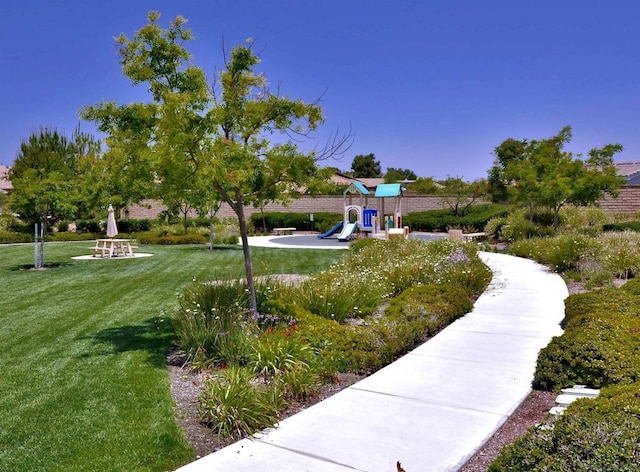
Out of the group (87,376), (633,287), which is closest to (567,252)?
(633,287)

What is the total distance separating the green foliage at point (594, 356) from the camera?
4844 mm

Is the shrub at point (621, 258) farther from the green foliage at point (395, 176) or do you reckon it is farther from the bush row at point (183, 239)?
the green foliage at point (395, 176)

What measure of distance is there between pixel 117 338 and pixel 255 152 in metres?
3.06

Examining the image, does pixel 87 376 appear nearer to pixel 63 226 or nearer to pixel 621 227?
pixel 621 227

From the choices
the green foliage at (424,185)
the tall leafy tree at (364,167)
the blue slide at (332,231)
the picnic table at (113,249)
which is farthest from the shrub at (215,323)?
the tall leafy tree at (364,167)

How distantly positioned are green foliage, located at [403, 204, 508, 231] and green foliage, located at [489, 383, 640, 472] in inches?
1059

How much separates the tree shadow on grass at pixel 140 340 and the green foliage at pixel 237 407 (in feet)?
5.48

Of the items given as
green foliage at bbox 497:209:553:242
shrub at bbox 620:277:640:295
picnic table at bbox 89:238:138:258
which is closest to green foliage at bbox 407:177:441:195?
green foliage at bbox 497:209:553:242

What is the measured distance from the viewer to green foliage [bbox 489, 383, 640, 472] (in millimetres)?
2562

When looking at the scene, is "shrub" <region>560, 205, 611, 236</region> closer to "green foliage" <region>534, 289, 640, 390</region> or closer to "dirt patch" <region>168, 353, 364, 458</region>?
"green foliage" <region>534, 289, 640, 390</region>

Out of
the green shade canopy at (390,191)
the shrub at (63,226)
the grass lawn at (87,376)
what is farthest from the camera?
the shrub at (63,226)

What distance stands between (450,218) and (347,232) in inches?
351

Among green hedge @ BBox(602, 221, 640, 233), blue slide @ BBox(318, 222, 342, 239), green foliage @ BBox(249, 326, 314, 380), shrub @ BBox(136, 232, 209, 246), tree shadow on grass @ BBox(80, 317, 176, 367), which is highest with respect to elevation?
green hedge @ BBox(602, 221, 640, 233)

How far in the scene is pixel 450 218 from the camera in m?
31.9
